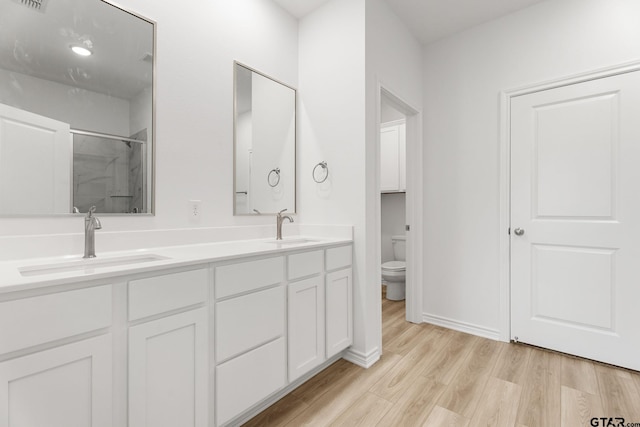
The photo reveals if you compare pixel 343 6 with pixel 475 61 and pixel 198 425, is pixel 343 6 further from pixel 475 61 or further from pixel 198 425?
pixel 198 425

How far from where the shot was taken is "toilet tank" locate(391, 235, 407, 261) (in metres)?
4.02

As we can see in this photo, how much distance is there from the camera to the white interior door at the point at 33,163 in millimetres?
1224

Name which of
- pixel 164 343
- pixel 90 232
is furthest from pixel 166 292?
pixel 90 232

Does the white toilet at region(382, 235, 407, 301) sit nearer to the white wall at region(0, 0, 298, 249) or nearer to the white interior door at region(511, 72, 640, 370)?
the white interior door at region(511, 72, 640, 370)

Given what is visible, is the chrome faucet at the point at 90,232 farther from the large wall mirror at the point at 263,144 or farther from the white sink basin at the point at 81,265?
the large wall mirror at the point at 263,144

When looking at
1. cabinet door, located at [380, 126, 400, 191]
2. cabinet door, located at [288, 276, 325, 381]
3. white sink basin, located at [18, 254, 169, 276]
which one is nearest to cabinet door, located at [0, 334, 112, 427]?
white sink basin, located at [18, 254, 169, 276]

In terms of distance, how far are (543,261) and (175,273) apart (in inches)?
101

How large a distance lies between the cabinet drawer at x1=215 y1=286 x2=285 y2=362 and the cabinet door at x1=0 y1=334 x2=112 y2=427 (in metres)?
0.42

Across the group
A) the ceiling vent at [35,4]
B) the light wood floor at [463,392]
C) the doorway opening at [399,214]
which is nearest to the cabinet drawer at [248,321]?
the light wood floor at [463,392]

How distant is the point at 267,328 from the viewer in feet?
4.98

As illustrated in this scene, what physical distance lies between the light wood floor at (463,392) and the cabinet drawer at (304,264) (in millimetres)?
718

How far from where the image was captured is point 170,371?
1149mm

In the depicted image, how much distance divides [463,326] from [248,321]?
2115 millimetres

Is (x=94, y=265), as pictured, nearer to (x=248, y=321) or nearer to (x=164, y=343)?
(x=164, y=343)
